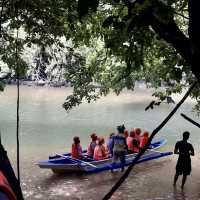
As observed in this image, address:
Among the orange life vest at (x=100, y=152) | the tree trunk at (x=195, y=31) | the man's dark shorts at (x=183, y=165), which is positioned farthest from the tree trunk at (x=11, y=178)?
the orange life vest at (x=100, y=152)

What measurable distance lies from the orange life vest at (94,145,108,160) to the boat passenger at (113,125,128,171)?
0.41 meters

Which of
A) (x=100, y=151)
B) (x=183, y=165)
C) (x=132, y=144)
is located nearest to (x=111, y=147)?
(x=100, y=151)

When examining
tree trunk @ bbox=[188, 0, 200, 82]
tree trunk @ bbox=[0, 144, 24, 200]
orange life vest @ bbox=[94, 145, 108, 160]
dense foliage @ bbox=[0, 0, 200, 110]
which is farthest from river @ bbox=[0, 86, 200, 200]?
tree trunk @ bbox=[0, 144, 24, 200]

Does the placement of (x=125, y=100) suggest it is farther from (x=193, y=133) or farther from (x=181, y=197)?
(x=181, y=197)

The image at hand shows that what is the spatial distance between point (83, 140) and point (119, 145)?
25.2ft

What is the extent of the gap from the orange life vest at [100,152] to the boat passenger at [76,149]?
17.7 inches

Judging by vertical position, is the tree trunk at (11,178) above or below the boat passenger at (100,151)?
above

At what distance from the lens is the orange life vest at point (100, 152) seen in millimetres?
13508

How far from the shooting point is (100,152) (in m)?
13.5

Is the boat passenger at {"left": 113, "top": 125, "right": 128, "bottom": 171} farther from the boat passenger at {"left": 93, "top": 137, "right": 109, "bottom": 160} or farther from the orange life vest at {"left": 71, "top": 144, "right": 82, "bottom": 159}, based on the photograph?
the orange life vest at {"left": 71, "top": 144, "right": 82, "bottom": 159}

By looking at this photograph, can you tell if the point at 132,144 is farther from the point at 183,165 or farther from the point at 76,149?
the point at 183,165

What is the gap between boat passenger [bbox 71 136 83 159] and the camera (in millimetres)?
13304

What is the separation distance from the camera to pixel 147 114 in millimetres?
32719

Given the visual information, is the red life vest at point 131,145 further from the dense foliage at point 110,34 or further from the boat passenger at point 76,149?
the dense foliage at point 110,34
